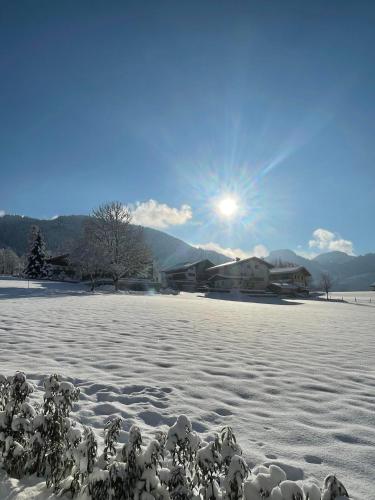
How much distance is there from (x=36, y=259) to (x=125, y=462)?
7768 cm

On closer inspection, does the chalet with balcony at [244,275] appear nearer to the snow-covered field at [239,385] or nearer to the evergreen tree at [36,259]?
the evergreen tree at [36,259]

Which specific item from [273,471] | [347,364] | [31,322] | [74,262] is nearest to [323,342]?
[347,364]

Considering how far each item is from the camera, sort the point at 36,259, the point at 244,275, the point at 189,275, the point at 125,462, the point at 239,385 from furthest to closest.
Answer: the point at 189,275, the point at 36,259, the point at 244,275, the point at 239,385, the point at 125,462

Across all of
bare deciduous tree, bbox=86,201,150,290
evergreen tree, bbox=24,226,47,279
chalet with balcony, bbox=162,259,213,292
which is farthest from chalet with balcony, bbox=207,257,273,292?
evergreen tree, bbox=24,226,47,279

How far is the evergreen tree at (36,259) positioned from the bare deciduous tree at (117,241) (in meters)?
33.4

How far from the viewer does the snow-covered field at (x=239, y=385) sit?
3.74m

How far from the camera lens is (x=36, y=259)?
72.2 metres

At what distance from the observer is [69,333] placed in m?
10.4

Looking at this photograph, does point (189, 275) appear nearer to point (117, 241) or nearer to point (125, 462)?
point (117, 241)

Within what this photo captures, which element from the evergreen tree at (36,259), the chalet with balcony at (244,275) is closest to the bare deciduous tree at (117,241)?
the chalet with balcony at (244,275)

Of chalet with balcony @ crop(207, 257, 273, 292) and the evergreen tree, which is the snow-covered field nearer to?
chalet with balcony @ crop(207, 257, 273, 292)

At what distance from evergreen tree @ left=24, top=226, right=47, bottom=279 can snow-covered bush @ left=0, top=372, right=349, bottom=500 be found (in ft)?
248

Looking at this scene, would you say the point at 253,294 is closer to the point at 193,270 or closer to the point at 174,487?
the point at 193,270

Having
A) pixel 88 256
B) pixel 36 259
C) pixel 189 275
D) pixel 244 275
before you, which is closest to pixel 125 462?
pixel 88 256
